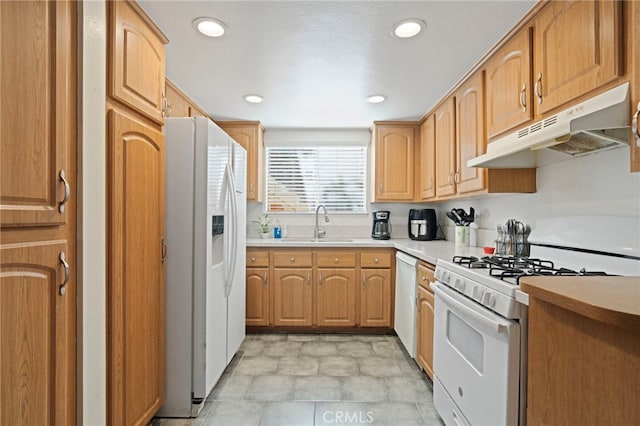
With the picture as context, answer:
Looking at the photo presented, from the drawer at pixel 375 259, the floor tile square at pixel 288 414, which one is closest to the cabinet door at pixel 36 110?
the floor tile square at pixel 288 414

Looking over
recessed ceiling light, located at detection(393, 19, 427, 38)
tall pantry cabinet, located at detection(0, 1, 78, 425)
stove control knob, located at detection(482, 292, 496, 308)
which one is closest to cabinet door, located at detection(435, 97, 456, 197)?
recessed ceiling light, located at detection(393, 19, 427, 38)

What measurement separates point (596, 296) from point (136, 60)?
196 cm

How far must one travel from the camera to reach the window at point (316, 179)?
13.3ft

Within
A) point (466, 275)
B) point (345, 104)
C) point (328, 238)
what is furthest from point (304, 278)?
point (466, 275)

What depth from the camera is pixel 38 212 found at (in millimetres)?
1022

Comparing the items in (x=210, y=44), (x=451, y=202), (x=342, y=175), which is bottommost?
(x=451, y=202)

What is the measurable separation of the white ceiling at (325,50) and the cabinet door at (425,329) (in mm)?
1567

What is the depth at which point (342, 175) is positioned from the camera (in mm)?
4078

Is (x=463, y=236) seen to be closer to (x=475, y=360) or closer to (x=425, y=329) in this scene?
(x=425, y=329)

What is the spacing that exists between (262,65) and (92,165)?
54.3 inches

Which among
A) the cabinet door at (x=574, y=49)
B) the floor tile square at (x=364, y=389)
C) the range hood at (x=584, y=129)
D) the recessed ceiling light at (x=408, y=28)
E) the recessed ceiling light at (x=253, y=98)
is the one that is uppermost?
the recessed ceiling light at (x=408, y=28)

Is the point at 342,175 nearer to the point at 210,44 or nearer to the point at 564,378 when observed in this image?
the point at 210,44

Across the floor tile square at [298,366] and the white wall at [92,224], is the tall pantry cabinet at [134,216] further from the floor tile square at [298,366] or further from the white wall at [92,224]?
the floor tile square at [298,366]

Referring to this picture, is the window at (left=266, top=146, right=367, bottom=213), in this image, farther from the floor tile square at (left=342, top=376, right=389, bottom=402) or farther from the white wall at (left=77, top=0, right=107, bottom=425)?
the white wall at (left=77, top=0, right=107, bottom=425)
